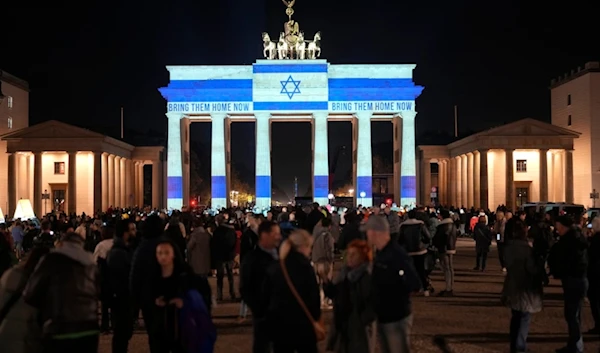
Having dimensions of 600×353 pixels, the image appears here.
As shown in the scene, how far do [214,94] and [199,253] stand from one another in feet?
163

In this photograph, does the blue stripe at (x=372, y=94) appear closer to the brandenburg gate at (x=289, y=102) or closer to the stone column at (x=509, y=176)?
the brandenburg gate at (x=289, y=102)

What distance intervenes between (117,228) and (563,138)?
5573 centimetres

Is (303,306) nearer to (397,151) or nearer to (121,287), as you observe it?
(121,287)

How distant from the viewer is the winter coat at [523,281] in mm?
9812

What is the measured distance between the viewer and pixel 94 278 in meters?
7.12

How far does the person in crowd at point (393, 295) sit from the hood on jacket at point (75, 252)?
2872 mm

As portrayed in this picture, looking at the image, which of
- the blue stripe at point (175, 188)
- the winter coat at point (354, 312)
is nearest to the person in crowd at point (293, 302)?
the winter coat at point (354, 312)

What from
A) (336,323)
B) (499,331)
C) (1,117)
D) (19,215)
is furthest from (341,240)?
(1,117)

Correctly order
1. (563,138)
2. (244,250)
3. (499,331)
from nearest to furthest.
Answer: (499,331)
(244,250)
(563,138)

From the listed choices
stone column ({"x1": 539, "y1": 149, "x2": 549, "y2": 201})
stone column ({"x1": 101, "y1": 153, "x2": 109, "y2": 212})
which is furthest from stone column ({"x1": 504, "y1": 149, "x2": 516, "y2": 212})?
stone column ({"x1": 101, "y1": 153, "x2": 109, "y2": 212})

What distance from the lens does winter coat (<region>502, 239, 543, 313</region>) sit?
9.81 meters

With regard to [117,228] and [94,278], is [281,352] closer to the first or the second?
[94,278]

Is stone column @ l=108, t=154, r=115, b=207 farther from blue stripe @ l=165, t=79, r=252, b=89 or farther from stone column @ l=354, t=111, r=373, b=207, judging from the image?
stone column @ l=354, t=111, r=373, b=207

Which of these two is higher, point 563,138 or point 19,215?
point 563,138
